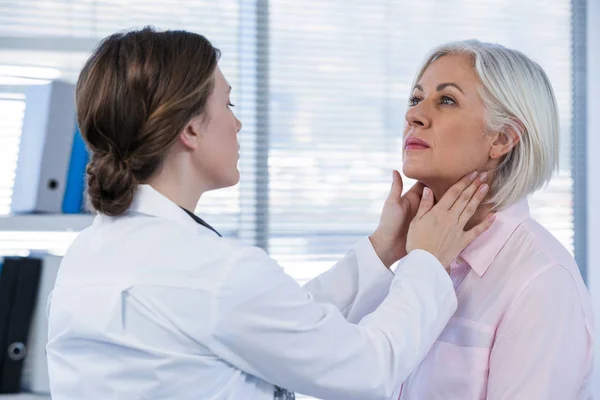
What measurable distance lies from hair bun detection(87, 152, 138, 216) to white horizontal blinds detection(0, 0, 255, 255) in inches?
64.2

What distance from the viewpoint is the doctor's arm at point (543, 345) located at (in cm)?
111

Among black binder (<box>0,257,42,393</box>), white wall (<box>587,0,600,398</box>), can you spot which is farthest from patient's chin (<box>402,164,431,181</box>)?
white wall (<box>587,0,600,398</box>)

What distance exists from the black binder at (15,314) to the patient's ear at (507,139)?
1.15 metres

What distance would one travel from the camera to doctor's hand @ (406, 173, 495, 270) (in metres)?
1.25

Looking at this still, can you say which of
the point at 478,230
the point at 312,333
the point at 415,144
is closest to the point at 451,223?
the point at 478,230

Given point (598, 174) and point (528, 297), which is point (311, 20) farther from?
point (528, 297)

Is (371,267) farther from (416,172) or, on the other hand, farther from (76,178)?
(76,178)

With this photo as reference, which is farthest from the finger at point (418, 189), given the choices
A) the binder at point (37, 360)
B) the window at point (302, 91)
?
the window at point (302, 91)

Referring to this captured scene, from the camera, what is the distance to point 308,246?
275 centimetres

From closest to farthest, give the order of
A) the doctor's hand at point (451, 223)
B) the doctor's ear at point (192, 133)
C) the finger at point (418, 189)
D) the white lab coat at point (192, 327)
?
the white lab coat at point (192, 327) < the doctor's ear at point (192, 133) < the doctor's hand at point (451, 223) < the finger at point (418, 189)

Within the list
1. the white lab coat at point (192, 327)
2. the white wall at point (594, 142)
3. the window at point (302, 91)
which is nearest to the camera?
the white lab coat at point (192, 327)

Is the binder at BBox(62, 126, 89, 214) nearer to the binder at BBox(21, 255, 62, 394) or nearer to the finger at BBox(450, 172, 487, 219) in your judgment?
the binder at BBox(21, 255, 62, 394)

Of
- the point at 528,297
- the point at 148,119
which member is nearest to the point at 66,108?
the point at 148,119

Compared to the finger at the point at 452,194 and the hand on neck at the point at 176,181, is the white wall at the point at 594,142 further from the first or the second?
the hand on neck at the point at 176,181
